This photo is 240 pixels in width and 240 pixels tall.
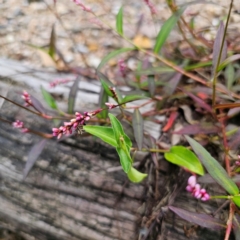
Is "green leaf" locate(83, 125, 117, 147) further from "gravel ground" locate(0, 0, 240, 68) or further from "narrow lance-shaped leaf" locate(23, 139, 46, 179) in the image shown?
"gravel ground" locate(0, 0, 240, 68)

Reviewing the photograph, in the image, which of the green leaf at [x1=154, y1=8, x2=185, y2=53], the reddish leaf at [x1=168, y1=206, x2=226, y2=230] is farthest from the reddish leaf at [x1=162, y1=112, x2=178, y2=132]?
the reddish leaf at [x1=168, y1=206, x2=226, y2=230]

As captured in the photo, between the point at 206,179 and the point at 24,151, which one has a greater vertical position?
the point at 206,179

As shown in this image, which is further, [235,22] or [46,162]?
[235,22]

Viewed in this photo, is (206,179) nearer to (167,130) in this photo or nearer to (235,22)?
(167,130)

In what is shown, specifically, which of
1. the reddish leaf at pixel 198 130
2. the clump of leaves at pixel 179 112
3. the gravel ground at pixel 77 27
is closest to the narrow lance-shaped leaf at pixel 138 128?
the clump of leaves at pixel 179 112

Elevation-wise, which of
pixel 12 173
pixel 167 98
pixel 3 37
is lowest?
pixel 12 173

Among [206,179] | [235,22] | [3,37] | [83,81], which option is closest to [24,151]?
[83,81]

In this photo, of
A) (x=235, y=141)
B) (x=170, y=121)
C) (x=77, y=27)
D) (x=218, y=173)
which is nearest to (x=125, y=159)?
(x=218, y=173)
